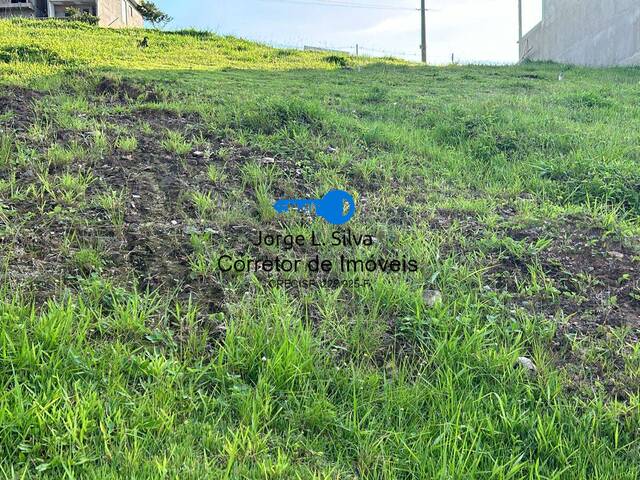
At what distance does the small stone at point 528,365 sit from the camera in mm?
2066

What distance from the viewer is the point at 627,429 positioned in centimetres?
180

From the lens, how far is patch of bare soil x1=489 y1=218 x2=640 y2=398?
2.12 m

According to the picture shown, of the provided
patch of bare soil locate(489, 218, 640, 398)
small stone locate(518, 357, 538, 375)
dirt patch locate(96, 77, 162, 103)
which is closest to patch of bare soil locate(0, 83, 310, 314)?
dirt patch locate(96, 77, 162, 103)

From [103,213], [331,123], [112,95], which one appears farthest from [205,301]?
Result: [112,95]

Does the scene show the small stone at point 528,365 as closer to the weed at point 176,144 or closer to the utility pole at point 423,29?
the weed at point 176,144

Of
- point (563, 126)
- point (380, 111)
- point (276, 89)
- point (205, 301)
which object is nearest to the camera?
point (205, 301)

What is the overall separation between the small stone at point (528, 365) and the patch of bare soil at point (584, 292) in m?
0.13

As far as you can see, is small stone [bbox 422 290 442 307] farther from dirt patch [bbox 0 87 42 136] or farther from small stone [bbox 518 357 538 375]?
dirt patch [bbox 0 87 42 136]

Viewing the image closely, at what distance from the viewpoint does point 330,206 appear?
11.3ft

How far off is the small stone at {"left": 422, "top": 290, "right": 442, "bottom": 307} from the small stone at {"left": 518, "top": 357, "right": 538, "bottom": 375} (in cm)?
47

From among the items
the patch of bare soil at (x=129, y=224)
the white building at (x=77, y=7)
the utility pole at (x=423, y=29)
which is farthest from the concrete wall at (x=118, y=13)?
the patch of bare soil at (x=129, y=224)

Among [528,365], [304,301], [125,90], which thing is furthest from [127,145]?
[528,365]

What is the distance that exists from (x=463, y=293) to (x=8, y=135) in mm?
3470

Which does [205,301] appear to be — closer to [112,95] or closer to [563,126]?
[112,95]
